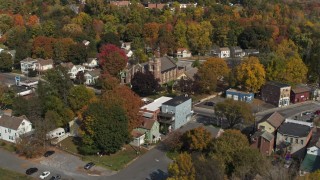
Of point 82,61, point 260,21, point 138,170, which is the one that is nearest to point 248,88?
point 138,170

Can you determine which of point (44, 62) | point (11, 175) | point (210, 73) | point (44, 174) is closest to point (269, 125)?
point (210, 73)

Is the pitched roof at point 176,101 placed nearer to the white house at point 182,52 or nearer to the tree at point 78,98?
the tree at point 78,98

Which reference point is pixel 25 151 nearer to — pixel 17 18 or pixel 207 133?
pixel 207 133

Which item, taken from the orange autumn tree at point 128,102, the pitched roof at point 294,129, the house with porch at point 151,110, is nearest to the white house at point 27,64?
the house with porch at point 151,110

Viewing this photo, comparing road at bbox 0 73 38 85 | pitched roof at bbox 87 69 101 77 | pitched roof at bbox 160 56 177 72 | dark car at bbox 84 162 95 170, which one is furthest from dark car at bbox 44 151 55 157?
pitched roof at bbox 160 56 177 72

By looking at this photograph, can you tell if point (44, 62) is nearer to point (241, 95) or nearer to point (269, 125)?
point (241, 95)

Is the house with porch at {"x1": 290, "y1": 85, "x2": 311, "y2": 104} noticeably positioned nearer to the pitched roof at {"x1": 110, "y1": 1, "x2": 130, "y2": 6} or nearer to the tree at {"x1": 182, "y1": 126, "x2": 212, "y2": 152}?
the tree at {"x1": 182, "y1": 126, "x2": 212, "y2": 152}
